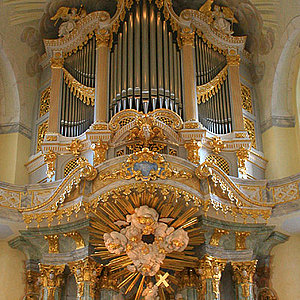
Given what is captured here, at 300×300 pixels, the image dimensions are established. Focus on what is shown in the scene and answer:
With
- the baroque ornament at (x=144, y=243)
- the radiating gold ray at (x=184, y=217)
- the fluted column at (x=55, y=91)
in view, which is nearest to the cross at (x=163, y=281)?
the baroque ornament at (x=144, y=243)

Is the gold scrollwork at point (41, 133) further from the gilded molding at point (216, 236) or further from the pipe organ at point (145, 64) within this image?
the gilded molding at point (216, 236)

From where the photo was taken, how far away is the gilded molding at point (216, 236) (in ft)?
47.9

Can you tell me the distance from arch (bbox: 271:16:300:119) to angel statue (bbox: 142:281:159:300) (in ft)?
17.7

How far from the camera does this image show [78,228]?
1448 centimetres

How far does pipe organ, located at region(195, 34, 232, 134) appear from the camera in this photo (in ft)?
53.7

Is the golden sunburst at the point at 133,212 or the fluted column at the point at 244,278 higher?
the golden sunburst at the point at 133,212

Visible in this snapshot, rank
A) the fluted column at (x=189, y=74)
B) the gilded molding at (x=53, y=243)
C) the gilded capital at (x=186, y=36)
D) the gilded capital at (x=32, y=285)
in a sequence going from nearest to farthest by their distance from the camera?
the gilded molding at (x=53, y=243), the gilded capital at (x=32, y=285), the fluted column at (x=189, y=74), the gilded capital at (x=186, y=36)

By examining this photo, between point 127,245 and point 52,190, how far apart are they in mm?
2079

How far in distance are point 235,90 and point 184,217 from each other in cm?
397

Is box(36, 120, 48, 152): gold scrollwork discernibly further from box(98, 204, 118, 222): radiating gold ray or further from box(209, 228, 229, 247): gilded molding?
box(209, 228, 229, 247): gilded molding

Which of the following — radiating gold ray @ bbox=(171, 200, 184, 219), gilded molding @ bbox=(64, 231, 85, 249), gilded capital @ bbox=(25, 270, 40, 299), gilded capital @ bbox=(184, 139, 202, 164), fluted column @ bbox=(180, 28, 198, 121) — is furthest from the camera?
fluted column @ bbox=(180, 28, 198, 121)

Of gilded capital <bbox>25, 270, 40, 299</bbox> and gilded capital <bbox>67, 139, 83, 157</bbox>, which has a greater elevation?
gilded capital <bbox>67, 139, 83, 157</bbox>

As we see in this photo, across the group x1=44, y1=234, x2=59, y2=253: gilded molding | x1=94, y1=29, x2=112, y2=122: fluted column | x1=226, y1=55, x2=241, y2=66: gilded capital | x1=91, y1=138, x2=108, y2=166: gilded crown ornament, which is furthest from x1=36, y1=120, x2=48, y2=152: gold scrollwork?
x1=226, y1=55, x2=241, y2=66: gilded capital

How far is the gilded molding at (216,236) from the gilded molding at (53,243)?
331 cm
